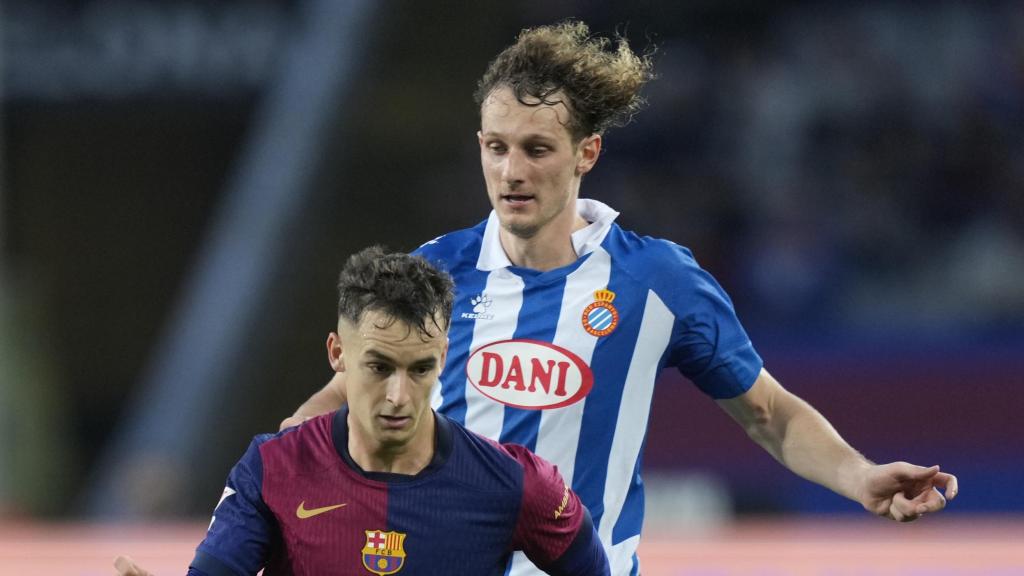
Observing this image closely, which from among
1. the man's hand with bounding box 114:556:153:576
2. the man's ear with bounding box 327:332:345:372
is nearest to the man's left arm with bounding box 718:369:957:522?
the man's ear with bounding box 327:332:345:372

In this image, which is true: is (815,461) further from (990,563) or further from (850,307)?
(850,307)

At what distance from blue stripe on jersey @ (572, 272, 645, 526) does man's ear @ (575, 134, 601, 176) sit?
357 millimetres

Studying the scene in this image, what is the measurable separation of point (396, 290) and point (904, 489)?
48.9 inches

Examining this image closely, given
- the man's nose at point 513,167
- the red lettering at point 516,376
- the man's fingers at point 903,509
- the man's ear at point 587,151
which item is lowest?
the man's fingers at point 903,509

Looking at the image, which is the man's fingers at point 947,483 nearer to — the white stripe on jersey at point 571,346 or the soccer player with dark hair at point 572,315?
the soccer player with dark hair at point 572,315

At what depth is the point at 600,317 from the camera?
3.82 m

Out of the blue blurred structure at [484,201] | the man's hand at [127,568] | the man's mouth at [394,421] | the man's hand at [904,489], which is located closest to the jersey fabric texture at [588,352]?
the man's hand at [904,489]

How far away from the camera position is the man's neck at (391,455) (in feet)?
10.4

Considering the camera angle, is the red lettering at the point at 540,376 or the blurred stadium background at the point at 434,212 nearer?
the red lettering at the point at 540,376

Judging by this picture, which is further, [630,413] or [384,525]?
[630,413]

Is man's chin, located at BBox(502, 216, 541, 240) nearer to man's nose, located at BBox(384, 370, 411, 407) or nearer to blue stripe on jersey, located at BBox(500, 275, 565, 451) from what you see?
blue stripe on jersey, located at BBox(500, 275, 565, 451)

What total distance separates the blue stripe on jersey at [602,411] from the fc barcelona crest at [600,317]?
16 millimetres

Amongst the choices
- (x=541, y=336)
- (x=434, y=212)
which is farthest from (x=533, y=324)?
(x=434, y=212)

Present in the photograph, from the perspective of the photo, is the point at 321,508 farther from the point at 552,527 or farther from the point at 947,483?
the point at 947,483
